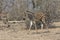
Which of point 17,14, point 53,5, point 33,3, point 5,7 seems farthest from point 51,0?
point 5,7

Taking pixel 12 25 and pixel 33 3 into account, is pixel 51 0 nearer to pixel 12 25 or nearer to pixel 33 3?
pixel 33 3

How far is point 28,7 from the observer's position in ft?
57.7

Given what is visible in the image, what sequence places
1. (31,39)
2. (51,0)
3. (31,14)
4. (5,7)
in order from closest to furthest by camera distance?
(31,39), (31,14), (51,0), (5,7)

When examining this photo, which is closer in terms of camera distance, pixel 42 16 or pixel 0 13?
pixel 42 16

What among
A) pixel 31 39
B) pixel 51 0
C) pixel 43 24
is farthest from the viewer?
pixel 51 0

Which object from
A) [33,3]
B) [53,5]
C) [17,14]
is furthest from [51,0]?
[17,14]

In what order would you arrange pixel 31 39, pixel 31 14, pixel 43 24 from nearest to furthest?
pixel 31 39 < pixel 31 14 < pixel 43 24

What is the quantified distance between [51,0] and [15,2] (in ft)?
10.5

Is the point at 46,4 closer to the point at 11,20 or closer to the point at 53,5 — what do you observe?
the point at 53,5

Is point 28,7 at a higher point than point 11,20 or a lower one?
higher

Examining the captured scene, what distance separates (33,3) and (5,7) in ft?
9.83

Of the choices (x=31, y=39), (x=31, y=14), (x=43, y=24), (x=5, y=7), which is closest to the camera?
(x=31, y=39)

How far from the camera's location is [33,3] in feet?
61.1

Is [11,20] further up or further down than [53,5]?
further down
